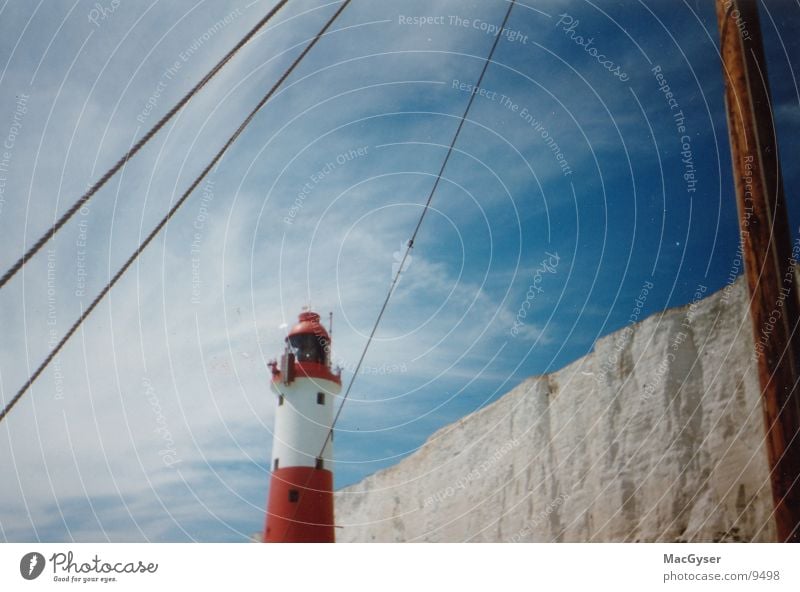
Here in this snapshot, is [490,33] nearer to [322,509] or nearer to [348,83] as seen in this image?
[348,83]

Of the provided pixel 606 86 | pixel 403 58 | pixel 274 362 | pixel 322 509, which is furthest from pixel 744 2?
pixel 322 509

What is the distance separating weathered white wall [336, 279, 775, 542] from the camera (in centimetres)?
576

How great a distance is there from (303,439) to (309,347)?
74cm

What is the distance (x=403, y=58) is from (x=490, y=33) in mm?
547

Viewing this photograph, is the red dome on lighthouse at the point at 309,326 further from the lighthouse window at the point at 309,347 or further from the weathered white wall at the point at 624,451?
the weathered white wall at the point at 624,451

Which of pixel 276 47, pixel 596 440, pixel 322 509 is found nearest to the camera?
pixel 276 47

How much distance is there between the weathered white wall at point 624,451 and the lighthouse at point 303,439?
3.23m

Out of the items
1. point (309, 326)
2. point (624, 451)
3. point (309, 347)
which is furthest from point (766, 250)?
point (624, 451)

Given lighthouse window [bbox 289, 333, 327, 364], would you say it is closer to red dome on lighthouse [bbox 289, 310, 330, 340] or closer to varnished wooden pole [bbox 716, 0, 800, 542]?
red dome on lighthouse [bbox 289, 310, 330, 340]

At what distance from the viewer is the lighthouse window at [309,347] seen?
17.0 feet

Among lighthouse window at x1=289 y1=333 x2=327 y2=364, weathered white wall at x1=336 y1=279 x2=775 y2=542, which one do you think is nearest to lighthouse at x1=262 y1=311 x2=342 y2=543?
lighthouse window at x1=289 y1=333 x2=327 y2=364

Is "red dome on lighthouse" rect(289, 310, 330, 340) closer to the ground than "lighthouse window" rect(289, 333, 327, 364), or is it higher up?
higher up

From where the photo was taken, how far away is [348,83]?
3.93 metres
